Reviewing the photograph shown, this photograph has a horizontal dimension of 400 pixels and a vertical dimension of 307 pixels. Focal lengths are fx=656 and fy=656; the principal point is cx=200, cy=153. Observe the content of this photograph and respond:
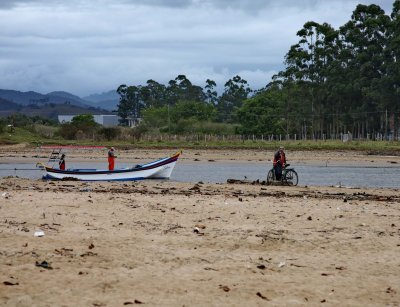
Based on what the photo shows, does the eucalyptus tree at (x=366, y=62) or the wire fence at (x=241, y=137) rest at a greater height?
the eucalyptus tree at (x=366, y=62)

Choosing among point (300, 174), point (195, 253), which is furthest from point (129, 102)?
point (195, 253)

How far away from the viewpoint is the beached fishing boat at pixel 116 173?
2859 cm

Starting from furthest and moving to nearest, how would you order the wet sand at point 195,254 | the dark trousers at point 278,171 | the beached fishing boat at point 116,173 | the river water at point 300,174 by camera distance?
the river water at point 300,174
the beached fishing boat at point 116,173
the dark trousers at point 278,171
the wet sand at point 195,254

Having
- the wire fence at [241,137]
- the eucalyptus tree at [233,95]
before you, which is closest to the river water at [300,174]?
the wire fence at [241,137]

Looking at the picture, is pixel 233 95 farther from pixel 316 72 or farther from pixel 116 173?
pixel 116 173

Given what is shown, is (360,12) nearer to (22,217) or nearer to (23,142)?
(23,142)

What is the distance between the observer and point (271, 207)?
16.8m

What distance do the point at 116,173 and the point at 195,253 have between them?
1800cm

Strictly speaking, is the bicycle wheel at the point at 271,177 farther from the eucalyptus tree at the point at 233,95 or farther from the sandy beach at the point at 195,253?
the eucalyptus tree at the point at 233,95

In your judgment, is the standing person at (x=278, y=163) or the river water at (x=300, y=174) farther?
the river water at (x=300, y=174)

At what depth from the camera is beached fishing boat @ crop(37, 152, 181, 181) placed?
93.8 ft

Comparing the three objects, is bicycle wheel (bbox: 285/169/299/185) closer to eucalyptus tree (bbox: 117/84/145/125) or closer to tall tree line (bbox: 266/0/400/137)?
tall tree line (bbox: 266/0/400/137)

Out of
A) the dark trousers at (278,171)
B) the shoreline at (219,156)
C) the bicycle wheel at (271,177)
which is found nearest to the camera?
the dark trousers at (278,171)

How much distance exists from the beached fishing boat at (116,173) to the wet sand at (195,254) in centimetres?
1139
